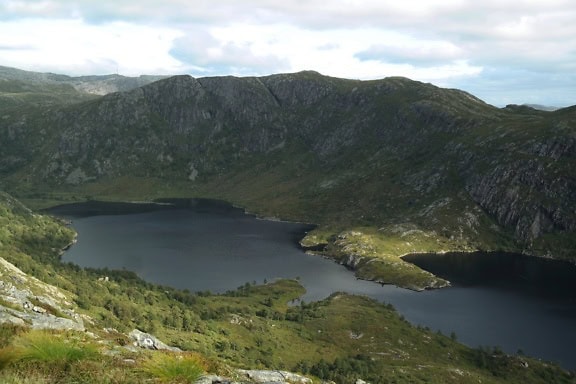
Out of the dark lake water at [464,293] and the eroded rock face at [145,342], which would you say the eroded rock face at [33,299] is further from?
the dark lake water at [464,293]

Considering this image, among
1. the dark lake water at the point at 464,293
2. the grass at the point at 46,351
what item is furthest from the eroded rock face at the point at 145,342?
the dark lake water at the point at 464,293

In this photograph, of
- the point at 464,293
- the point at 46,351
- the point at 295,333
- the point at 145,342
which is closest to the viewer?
the point at 46,351

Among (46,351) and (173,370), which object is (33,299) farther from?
(173,370)

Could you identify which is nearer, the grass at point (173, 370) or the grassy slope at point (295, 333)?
the grass at point (173, 370)

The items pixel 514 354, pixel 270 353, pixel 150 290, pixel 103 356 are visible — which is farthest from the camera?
pixel 150 290

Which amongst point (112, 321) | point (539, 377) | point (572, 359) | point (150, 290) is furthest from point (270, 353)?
point (572, 359)

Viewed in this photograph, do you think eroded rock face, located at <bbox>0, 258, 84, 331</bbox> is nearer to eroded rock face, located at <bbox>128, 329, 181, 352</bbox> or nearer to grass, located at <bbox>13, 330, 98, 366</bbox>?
eroded rock face, located at <bbox>128, 329, 181, 352</bbox>

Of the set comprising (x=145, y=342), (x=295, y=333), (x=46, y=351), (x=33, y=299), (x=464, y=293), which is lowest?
(x=295, y=333)

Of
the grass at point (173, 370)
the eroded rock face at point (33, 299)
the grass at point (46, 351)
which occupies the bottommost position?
the eroded rock face at point (33, 299)

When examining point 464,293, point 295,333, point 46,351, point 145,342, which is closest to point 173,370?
point 46,351

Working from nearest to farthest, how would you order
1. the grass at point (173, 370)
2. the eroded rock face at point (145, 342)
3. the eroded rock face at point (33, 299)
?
the grass at point (173, 370) → the eroded rock face at point (33, 299) → the eroded rock face at point (145, 342)

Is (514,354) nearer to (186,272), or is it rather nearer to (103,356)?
(186,272)
